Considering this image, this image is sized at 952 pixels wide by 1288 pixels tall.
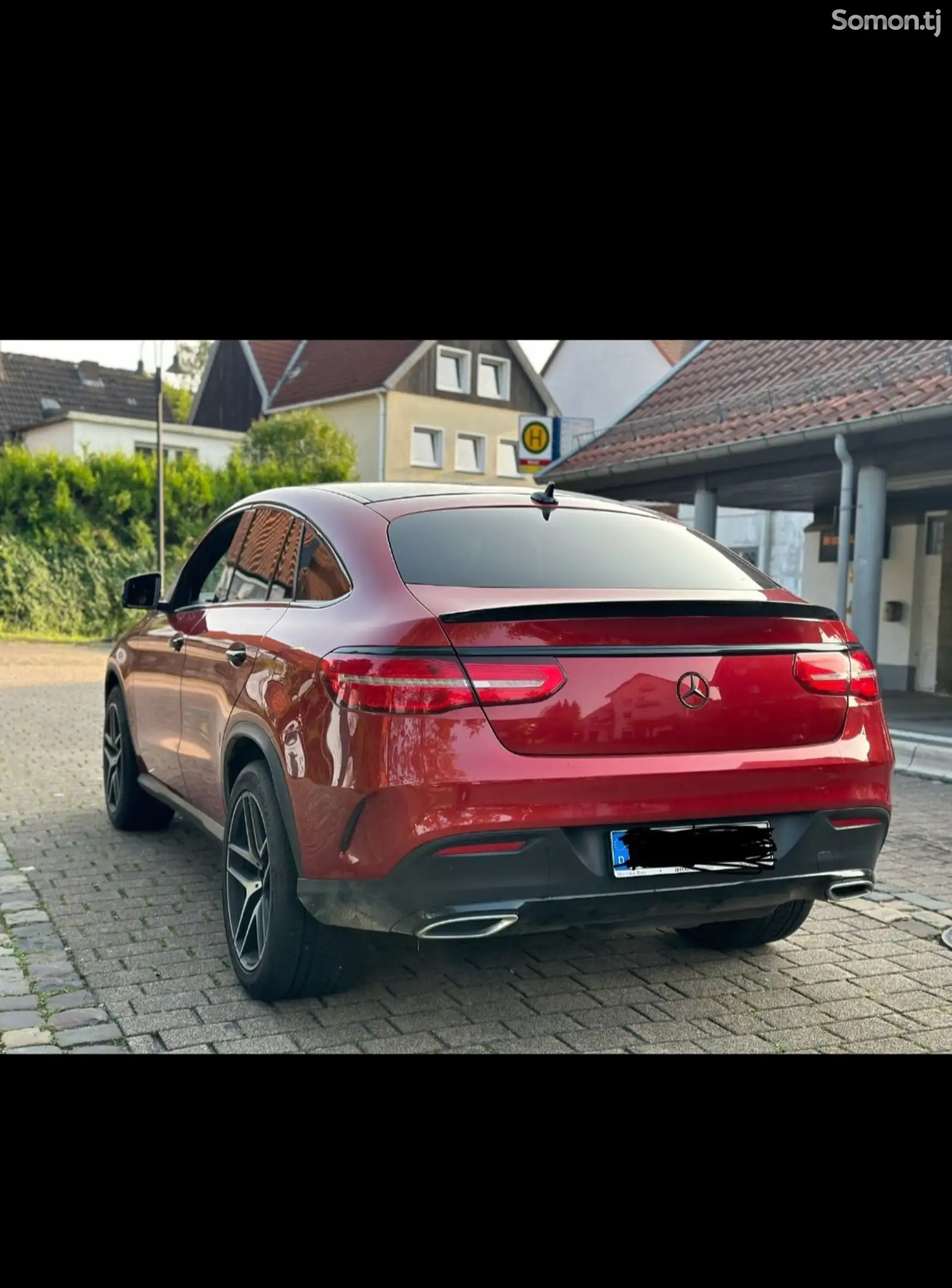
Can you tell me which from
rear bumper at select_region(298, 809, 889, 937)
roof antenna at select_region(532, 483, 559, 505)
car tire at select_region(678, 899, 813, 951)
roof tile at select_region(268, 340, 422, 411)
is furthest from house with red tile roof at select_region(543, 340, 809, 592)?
rear bumper at select_region(298, 809, 889, 937)

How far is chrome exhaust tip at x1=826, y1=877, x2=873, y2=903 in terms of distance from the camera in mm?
3930

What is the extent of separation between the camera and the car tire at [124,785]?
21.6 ft

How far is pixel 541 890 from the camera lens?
11.6ft

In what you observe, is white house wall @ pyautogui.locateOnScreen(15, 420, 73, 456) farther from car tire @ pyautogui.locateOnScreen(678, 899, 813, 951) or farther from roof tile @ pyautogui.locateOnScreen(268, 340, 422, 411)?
car tire @ pyautogui.locateOnScreen(678, 899, 813, 951)

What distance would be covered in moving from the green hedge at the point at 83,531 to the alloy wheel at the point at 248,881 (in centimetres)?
2155

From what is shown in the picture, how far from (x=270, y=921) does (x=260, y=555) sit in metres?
1.58

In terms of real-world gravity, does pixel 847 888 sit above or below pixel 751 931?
above

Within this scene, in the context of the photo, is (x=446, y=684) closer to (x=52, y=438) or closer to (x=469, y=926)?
(x=469, y=926)

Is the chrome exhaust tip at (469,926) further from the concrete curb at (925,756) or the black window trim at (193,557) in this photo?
the concrete curb at (925,756)

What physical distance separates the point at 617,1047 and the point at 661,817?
0.77 metres

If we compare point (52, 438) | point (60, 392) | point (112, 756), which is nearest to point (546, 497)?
point (112, 756)

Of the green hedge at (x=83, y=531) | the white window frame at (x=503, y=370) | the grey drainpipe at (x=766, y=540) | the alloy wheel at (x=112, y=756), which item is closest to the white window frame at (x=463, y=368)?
the white window frame at (x=503, y=370)
